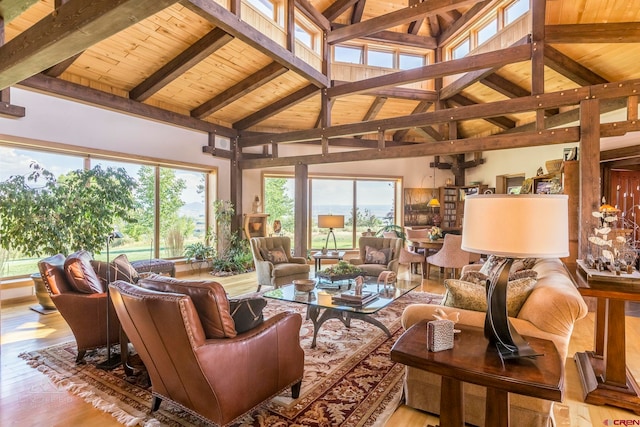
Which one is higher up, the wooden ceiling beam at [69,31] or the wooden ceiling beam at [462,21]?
the wooden ceiling beam at [462,21]

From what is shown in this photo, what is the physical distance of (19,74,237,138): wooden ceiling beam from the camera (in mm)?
4637

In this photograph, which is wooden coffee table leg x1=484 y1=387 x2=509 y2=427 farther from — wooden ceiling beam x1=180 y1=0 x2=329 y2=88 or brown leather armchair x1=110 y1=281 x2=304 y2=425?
wooden ceiling beam x1=180 y1=0 x2=329 y2=88

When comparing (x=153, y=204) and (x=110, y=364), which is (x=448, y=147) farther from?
(x=153, y=204)

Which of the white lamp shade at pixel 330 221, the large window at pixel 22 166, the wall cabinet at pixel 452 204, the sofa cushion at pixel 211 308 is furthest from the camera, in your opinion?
the wall cabinet at pixel 452 204

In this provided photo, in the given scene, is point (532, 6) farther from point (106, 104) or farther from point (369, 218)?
point (106, 104)

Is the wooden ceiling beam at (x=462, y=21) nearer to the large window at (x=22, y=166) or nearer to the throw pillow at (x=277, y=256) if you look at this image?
the throw pillow at (x=277, y=256)

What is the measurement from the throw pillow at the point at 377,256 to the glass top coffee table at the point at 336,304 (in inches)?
56.0

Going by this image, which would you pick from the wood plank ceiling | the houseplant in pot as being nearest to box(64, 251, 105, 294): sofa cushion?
the houseplant in pot

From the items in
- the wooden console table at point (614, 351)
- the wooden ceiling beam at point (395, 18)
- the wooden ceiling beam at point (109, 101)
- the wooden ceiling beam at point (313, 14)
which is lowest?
the wooden console table at point (614, 351)

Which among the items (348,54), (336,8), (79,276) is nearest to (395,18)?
(336,8)

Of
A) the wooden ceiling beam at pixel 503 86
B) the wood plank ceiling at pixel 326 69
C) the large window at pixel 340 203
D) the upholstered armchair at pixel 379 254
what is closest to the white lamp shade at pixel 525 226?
the wood plank ceiling at pixel 326 69

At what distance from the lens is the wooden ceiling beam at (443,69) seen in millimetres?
4770

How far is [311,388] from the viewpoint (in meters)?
2.42

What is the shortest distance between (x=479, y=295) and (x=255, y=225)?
6.06 m
